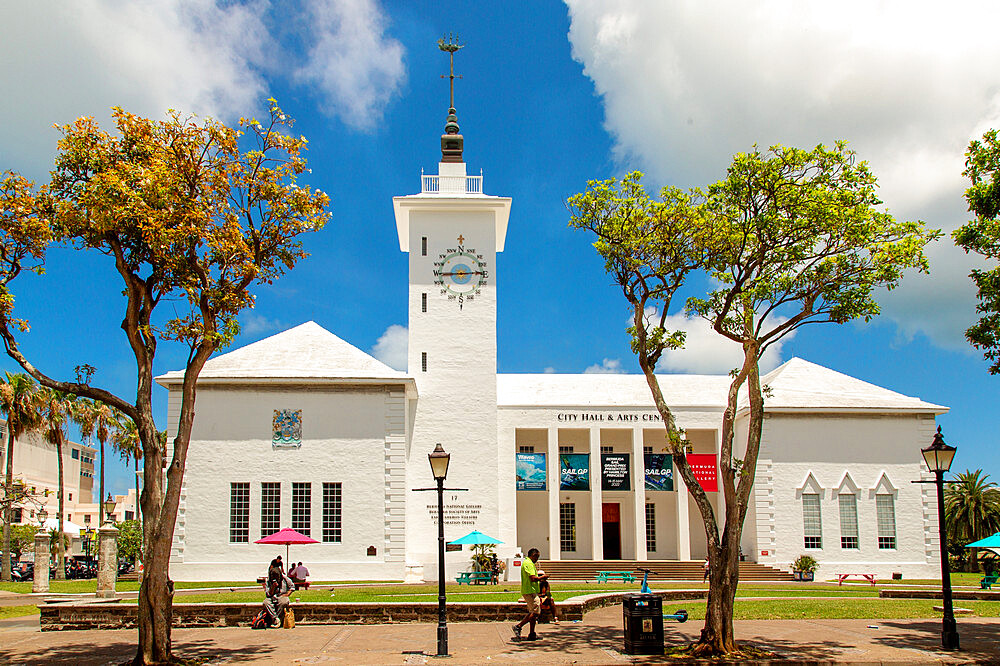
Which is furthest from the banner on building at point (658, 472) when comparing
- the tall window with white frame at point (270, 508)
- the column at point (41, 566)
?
the column at point (41, 566)

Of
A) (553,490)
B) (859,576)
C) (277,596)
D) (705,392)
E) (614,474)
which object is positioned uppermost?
(705,392)

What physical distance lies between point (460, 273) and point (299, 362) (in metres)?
7.80

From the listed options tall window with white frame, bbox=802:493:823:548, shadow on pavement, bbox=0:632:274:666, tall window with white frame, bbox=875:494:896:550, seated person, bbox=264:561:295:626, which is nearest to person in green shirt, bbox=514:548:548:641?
shadow on pavement, bbox=0:632:274:666

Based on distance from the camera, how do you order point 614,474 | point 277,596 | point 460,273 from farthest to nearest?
point 460,273
point 614,474
point 277,596

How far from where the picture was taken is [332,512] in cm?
3012

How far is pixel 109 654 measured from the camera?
13.5 m

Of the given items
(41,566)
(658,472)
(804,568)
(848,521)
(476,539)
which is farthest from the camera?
(658,472)

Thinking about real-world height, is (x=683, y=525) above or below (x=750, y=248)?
below

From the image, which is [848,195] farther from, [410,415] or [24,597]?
[24,597]

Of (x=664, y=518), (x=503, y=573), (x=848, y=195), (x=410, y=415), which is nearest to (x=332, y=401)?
(x=410, y=415)

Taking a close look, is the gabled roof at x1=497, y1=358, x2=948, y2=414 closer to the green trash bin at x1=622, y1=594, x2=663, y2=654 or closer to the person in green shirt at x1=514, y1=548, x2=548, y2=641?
the person in green shirt at x1=514, y1=548, x2=548, y2=641

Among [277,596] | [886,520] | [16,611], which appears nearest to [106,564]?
[16,611]

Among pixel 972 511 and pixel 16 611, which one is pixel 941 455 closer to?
pixel 16 611

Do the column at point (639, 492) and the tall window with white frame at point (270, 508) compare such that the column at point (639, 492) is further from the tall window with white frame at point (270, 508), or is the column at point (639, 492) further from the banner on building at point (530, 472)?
the tall window with white frame at point (270, 508)
